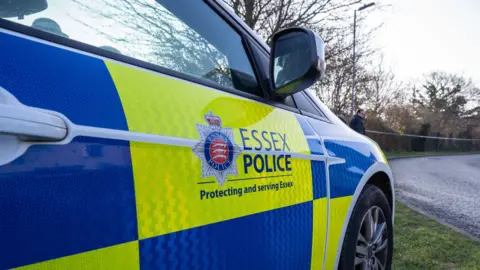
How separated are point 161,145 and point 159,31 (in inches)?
23.6

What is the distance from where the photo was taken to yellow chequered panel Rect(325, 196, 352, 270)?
6.17ft

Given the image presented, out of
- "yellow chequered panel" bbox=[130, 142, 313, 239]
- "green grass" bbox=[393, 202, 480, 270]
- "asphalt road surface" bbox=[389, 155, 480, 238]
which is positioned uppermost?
"yellow chequered panel" bbox=[130, 142, 313, 239]

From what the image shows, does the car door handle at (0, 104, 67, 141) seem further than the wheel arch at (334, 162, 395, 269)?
No

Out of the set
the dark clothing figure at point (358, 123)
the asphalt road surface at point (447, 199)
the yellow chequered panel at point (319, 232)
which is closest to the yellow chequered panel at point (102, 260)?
the yellow chequered panel at point (319, 232)

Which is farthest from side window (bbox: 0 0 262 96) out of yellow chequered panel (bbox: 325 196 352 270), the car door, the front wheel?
the front wheel

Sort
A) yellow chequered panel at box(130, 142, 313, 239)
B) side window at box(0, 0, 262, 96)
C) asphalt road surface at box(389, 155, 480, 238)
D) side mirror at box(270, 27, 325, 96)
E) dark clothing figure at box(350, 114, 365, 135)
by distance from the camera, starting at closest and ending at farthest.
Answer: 1. yellow chequered panel at box(130, 142, 313, 239)
2. side window at box(0, 0, 262, 96)
3. side mirror at box(270, 27, 325, 96)
4. asphalt road surface at box(389, 155, 480, 238)
5. dark clothing figure at box(350, 114, 365, 135)

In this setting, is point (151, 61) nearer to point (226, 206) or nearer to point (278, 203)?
point (226, 206)

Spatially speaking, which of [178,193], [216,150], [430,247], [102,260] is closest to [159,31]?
[216,150]

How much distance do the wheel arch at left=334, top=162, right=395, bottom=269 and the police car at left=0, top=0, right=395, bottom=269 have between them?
4 centimetres

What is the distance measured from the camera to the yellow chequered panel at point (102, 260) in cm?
79

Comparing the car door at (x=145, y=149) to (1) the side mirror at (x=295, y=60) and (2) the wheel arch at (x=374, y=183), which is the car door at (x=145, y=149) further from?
(2) the wheel arch at (x=374, y=183)

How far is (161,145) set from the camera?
3.46 ft

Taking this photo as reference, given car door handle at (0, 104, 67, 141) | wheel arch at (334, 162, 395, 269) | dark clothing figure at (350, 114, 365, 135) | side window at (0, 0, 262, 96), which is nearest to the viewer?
car door handle at (0, 104, 67, 141)

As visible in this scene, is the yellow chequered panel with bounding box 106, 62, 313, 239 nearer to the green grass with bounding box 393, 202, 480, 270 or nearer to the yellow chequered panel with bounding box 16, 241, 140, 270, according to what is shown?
the yellow chequered panel with bounding box 16, 241, 140, 270
